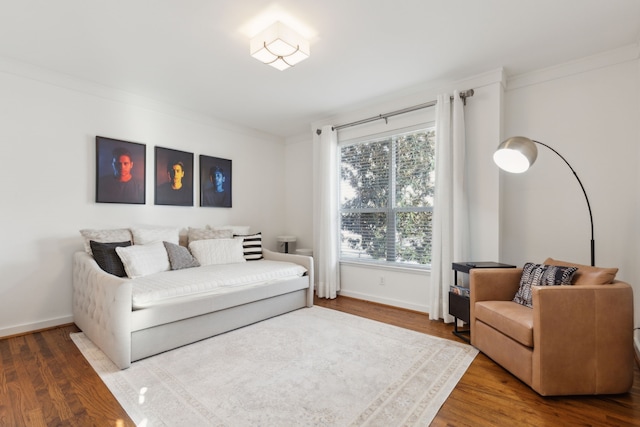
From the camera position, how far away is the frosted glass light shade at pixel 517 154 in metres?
2.36

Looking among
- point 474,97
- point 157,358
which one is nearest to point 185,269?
point 157,358

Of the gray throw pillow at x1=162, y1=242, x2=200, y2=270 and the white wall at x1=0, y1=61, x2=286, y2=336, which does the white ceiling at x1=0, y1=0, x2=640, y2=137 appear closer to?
the white wall at x1=0, y1=61, x2=286, y2=336

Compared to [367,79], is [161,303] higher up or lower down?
lower down

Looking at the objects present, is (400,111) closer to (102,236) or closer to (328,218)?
(328,218)

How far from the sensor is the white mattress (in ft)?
7.93

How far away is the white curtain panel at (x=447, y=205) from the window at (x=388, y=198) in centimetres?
29

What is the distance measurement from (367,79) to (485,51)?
1114mm

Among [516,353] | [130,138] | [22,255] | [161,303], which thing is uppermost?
[130,138]

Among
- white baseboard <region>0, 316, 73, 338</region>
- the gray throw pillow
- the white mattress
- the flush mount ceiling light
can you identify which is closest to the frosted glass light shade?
the flush mount ceiling light

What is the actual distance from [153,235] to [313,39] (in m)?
2.60

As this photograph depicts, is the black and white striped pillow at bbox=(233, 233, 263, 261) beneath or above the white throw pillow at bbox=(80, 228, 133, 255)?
beneath

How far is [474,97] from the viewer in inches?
125

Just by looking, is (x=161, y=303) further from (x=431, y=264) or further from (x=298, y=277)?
(x=431, y=264)

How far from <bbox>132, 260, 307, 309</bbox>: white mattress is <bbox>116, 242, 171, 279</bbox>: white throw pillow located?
8 centimetres
